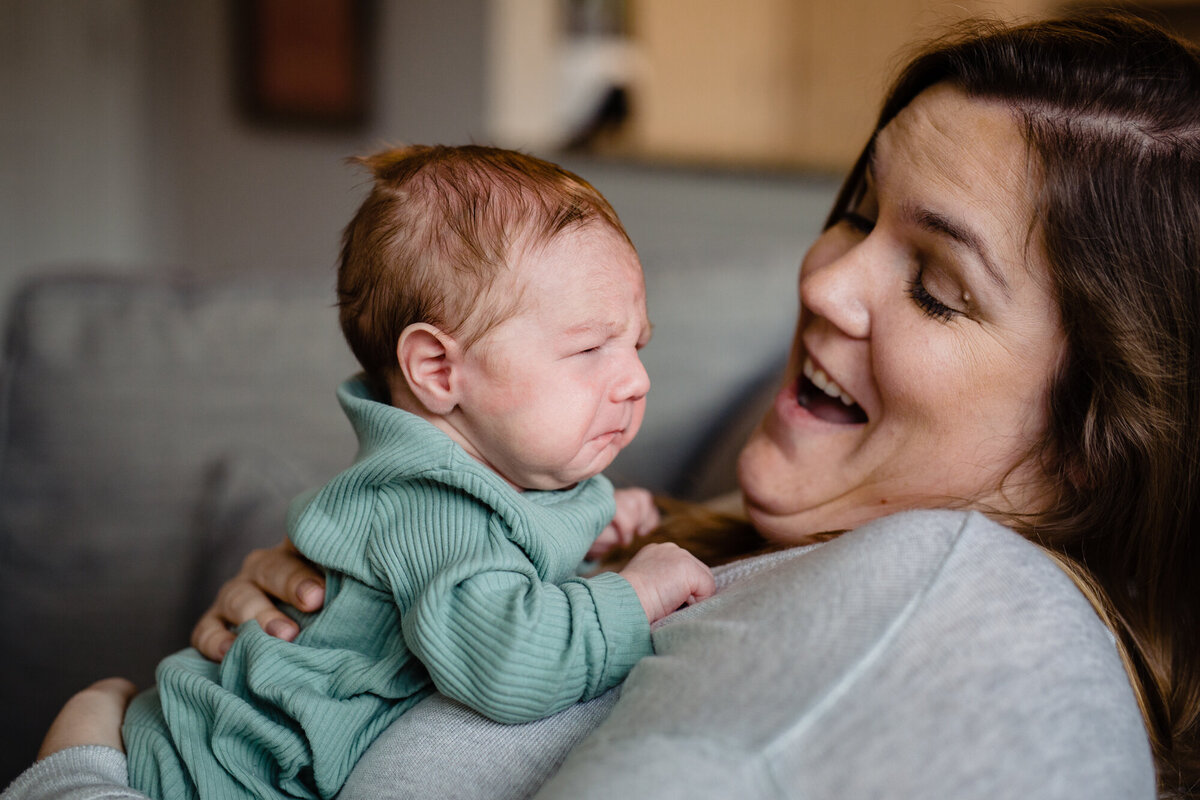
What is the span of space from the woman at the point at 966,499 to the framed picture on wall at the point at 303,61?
3.42 m

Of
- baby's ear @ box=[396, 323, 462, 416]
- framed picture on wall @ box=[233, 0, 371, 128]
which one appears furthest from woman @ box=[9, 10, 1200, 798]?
framed picture on wall @ box=[233, 0, 371, 128]

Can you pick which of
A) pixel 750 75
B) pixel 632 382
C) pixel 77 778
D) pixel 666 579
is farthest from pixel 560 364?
pixel 750 75

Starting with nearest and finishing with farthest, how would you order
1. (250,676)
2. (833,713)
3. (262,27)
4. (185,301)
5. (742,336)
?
(833,713) < (250,676) < (185,301) < (742,336) < (262,27)

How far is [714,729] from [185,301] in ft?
4.89

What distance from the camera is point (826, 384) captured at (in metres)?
1.12

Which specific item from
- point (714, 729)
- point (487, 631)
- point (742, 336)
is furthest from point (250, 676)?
point (742, 336)

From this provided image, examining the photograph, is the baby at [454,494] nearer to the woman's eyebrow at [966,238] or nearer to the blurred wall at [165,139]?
the woman's eyebrow at [966,238]

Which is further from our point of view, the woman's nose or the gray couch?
the gray couch

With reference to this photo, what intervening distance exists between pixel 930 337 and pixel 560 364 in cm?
37

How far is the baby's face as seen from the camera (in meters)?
0.87

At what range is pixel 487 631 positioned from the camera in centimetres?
79

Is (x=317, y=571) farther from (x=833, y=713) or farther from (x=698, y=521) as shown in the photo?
(x=833, y=713)

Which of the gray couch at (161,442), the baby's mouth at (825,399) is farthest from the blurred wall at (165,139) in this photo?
the baby's mouth at (825,399)

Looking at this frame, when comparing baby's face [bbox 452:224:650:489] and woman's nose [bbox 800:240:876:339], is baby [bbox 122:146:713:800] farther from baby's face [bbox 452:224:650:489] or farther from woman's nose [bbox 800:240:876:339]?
woman's nose [bbox 800:240:876:339]
